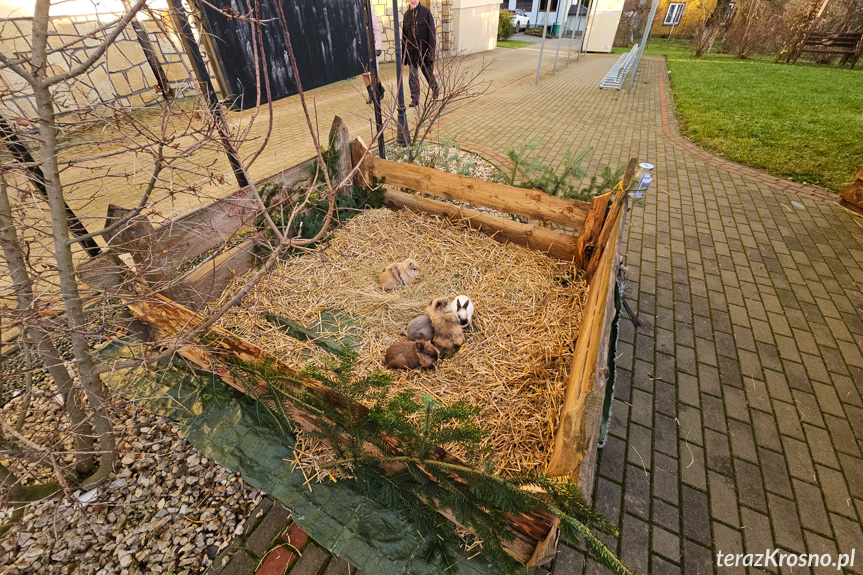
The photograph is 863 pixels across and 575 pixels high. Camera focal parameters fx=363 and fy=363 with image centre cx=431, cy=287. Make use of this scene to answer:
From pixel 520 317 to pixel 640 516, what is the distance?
1.71m

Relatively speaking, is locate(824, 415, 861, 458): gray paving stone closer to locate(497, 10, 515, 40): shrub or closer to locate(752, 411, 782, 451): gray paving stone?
locate(752, 411, 782, 451): gray paving stone

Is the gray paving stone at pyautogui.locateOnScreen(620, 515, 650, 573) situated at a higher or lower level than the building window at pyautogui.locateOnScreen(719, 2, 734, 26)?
lower

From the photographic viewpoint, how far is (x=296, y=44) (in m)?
6.88

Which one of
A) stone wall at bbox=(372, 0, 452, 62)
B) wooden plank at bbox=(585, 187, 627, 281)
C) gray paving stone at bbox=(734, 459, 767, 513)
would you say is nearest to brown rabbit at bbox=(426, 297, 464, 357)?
wooden plank at bbox=(585, 187, 627, 281)

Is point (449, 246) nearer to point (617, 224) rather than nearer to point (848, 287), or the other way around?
point (617, 224)

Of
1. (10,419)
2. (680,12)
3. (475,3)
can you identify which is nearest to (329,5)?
(10,419)

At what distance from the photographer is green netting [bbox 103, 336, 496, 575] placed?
2.26 m

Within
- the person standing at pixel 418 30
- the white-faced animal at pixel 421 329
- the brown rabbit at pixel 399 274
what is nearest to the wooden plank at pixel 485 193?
the brown rabbit at pixel 399 274

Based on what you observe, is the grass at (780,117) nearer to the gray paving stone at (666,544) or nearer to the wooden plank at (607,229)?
the wooden plank at (607,229)

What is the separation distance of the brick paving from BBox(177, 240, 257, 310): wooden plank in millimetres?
2384

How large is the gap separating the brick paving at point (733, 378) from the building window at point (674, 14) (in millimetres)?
33189

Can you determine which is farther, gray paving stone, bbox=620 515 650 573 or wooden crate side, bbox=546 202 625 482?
gray paving stone, bbox=620 515 650 573

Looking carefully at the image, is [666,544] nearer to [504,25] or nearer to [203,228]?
[203,228]

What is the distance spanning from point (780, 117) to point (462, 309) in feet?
40.5
